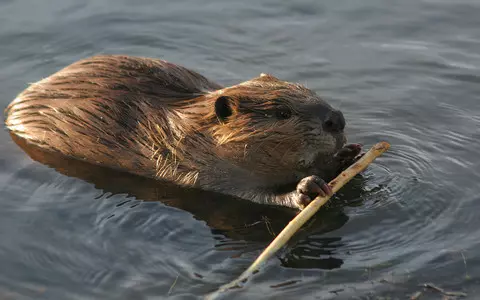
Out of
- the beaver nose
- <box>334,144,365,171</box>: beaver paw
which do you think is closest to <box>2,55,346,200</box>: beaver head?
the beaver nose

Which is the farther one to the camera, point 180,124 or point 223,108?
point 180,124

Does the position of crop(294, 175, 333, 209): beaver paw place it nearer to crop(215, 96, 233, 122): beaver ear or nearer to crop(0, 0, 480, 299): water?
crop(0, 0, 480, 299): water

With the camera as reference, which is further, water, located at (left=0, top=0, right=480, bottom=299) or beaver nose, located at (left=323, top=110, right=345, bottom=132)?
beaver nose, located at (left=323, top=110, right=345, bottom=132)

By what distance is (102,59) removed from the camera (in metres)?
7.50

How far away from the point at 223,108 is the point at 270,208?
2.79 ft

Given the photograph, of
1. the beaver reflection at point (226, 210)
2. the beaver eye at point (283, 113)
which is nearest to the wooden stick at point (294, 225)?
the beaver reflection at point (226, 210)

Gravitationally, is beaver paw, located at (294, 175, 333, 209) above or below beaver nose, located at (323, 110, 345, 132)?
below

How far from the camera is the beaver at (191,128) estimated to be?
648cm

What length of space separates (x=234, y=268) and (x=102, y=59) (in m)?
2.61

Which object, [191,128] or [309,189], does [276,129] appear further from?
[191,128]

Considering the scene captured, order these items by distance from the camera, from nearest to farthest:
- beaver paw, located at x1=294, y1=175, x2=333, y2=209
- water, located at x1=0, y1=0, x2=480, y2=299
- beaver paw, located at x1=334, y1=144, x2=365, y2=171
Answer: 1. water, located at x1=0, y1=0, x2=480, y2=299
2. beaver paw, located at x1=294, y1=175, x2=333, y2=209
3. beaver paw, located at x1=334, y1=144, x2=365, y2=171

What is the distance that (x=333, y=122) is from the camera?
6.35m

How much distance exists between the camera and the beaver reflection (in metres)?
5.97

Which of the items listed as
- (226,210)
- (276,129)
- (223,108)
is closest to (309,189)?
(276,129)
